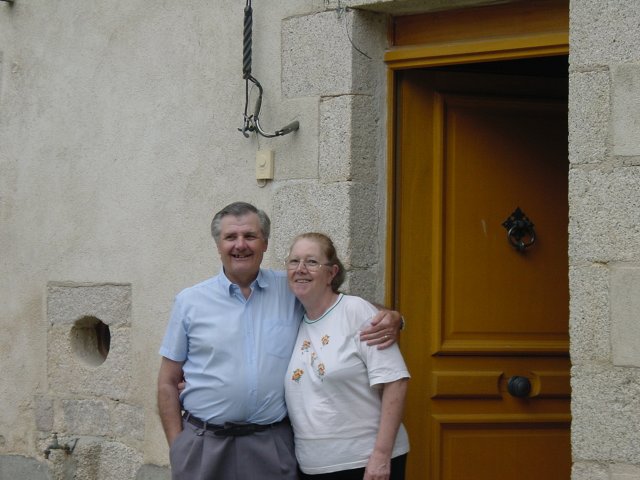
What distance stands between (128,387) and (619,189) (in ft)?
8.44

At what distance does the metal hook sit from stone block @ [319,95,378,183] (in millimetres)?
666

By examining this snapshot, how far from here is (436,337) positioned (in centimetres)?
515

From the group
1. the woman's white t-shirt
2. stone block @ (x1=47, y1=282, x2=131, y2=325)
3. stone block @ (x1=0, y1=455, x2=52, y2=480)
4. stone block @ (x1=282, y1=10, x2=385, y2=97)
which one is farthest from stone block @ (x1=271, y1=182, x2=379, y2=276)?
stone block @ (x1=0, y1=455, x2=52, y2=480)

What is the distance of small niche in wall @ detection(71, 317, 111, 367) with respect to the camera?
584 cm

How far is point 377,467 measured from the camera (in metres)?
3.99

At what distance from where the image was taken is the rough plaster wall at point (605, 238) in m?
4.14

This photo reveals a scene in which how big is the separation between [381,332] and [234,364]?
0.53 m

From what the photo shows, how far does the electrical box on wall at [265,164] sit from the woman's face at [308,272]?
1018 millimetres

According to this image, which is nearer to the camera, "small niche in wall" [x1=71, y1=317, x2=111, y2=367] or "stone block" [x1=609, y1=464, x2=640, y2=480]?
"stone block" [x1=609, y1=464, x2=640, y2=480]

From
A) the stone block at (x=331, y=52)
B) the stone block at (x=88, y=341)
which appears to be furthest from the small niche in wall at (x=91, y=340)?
the stone block at (x=331, y=52)

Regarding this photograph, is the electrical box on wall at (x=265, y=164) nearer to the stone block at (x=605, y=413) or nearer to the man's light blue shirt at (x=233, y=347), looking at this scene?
the man's light blue shirt at (x=233, y=347)

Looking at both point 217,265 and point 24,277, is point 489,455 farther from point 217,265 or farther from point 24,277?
point 24,277

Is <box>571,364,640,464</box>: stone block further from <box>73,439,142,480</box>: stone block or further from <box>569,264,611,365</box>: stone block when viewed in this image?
<box>73,439,142,480</box>: stone block

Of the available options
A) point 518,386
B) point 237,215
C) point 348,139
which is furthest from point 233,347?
point 518,386
